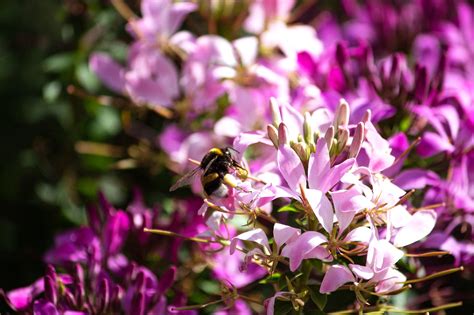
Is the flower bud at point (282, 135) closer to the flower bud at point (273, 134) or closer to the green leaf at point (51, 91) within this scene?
the flower bud at point (273, 134)

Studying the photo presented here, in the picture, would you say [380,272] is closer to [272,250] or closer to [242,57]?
[272,250]

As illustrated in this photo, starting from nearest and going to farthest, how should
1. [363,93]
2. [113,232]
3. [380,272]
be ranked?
[380,272] → [113,232] → [363,93]

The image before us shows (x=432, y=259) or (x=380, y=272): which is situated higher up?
(x=380, y=272)

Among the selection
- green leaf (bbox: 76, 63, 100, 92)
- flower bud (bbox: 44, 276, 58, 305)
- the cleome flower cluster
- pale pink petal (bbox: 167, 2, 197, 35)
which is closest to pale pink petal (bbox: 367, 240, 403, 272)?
the cleome flower cluster

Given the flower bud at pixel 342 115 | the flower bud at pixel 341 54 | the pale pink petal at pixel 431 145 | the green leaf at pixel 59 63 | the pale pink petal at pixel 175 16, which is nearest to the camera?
the flower bud at pixel 342 115

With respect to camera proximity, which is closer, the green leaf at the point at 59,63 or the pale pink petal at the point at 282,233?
the pale pink petal at the point at 282,233

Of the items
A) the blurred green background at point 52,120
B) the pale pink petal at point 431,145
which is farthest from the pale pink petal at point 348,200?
the blurred green background at point 52,120

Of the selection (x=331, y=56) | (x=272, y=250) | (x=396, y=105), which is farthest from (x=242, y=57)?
(x=272, y=250)
